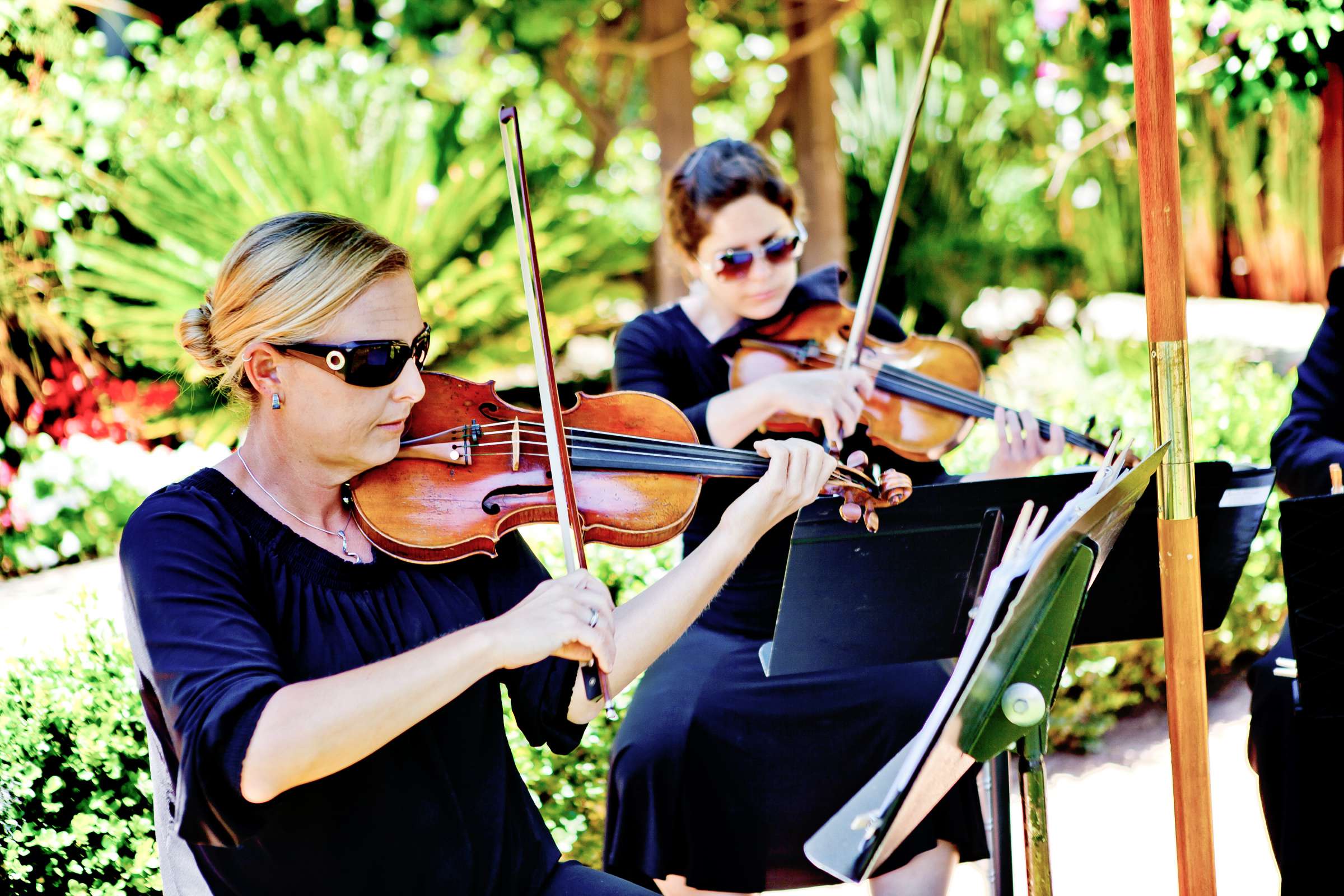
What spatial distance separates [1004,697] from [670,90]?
14.6 feet

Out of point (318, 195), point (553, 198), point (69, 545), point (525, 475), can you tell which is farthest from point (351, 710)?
point (553, 198)

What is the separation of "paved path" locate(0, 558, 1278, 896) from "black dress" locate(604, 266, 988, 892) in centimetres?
47

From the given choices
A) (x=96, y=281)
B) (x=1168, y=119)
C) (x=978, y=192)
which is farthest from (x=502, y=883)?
(x=978, y=192)

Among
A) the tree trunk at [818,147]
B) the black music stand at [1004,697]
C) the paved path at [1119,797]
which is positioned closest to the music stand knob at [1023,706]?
the black music stand at [1004,697]

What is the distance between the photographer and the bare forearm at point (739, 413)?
92.8 inches

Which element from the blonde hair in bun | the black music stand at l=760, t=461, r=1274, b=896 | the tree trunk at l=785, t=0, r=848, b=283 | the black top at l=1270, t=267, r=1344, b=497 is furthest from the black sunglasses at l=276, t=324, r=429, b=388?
the tree trunk at l=785, t=0, r=848, b=283

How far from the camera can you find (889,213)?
244 centimetres

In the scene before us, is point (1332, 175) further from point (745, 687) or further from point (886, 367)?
point (745, 687)

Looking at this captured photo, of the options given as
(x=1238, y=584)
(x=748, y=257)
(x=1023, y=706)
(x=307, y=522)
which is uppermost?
(x=748, y=257)

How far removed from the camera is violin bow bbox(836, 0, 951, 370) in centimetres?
230

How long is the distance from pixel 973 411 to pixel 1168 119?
2.97 ft

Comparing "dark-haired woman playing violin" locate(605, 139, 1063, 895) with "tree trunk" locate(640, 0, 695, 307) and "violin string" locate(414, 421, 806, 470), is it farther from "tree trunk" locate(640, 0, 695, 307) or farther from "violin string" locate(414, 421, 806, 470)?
"tree trunk" locate(640, 0, 695, 307)

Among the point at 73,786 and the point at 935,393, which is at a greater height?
the point at 935,393

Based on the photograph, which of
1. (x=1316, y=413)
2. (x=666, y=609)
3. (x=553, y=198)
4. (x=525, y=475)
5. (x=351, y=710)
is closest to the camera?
(x=351, y=710)
